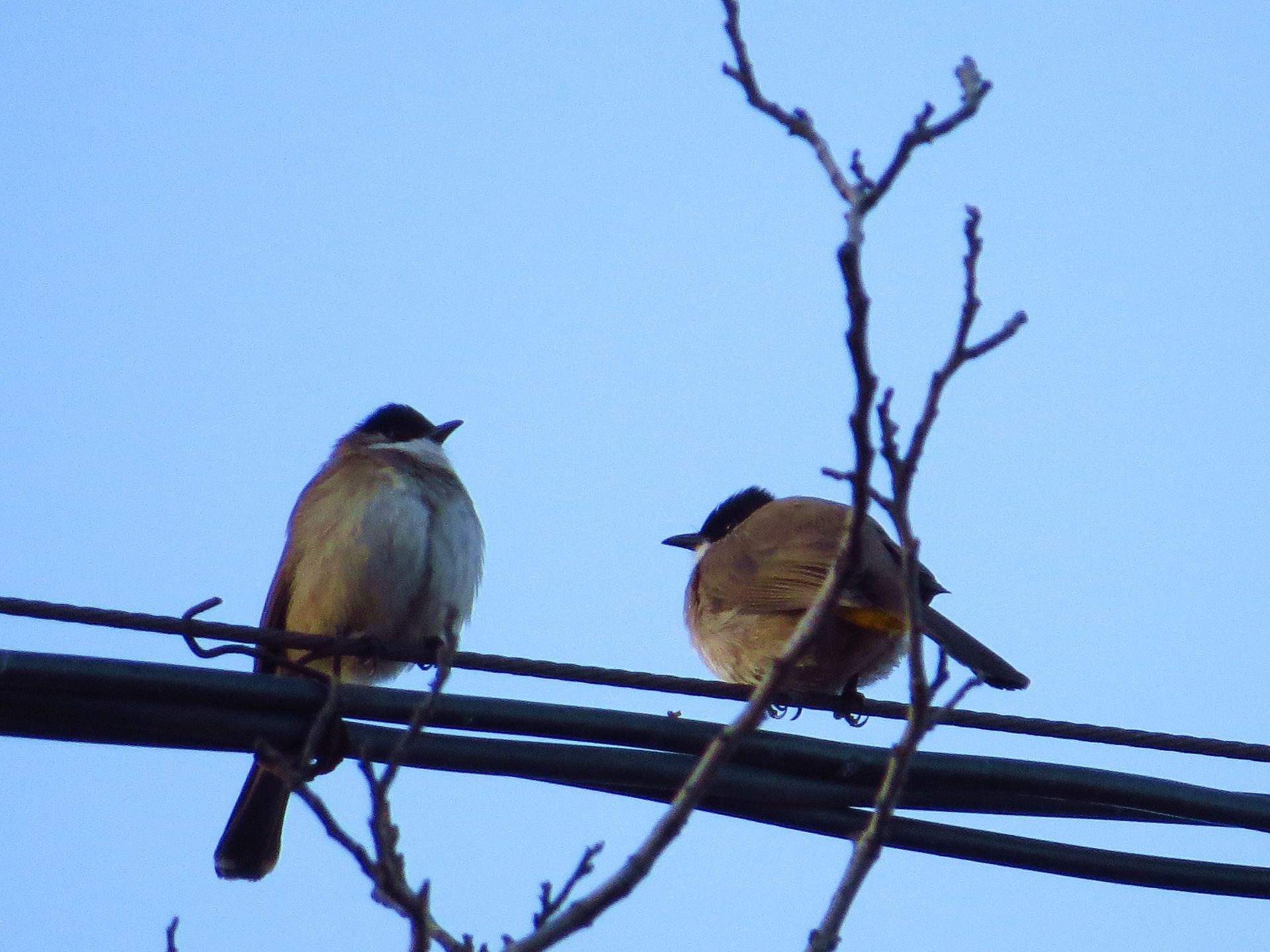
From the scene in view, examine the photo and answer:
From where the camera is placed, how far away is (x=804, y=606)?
7090 mm

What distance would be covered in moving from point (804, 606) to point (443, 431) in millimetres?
2148

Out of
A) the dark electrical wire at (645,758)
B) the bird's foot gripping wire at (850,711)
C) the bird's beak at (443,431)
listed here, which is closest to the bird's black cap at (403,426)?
the bird's beak at (443,431)

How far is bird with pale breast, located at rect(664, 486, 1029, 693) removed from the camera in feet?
20.5

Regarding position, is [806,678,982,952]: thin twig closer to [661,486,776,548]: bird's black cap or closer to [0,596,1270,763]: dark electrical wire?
[0,596,1270,763]: dark electrical wire

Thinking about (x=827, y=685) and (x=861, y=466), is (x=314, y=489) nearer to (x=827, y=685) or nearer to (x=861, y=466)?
(x=827, y=685)

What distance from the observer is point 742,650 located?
7617mm

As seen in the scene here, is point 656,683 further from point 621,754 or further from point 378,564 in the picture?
point 378,564

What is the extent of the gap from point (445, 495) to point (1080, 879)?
3.68 meters

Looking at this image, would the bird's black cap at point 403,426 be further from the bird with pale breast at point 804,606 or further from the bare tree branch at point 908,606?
the bare tree branch at point 908,606

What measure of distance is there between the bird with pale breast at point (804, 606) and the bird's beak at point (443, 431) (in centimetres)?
148

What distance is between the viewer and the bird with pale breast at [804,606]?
246 inches

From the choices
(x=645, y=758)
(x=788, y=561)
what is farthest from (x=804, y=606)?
(x=645, y=758)

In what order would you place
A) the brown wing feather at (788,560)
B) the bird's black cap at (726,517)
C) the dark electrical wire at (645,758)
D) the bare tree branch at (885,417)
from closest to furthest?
the bare tree branch at (885,417)
the dark electrical wire at (645,758)
the brown wing feather at (788,560)
the bird's black cap at (726,517)

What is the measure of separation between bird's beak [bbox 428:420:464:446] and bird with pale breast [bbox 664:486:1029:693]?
4.86 feet
